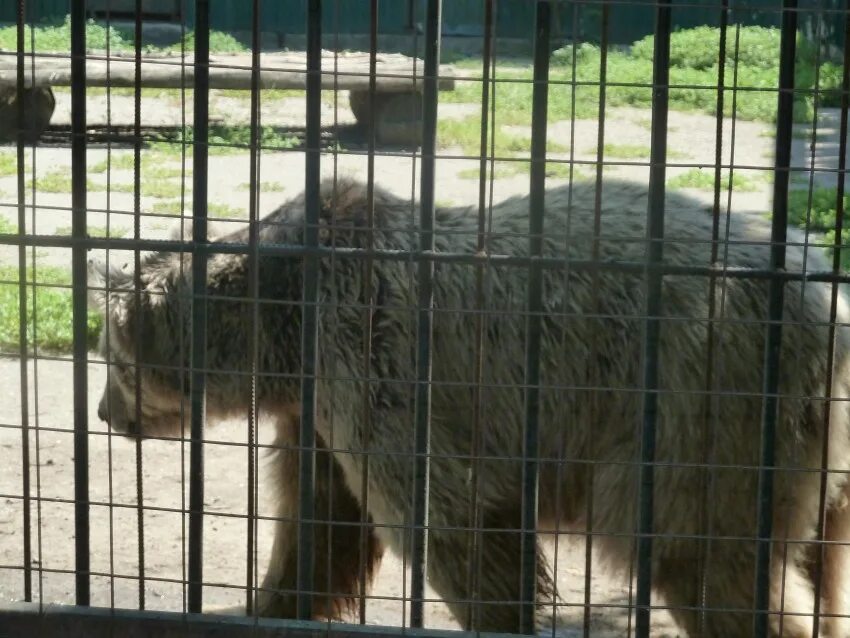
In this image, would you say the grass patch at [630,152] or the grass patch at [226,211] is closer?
the grass patch at [226,211]

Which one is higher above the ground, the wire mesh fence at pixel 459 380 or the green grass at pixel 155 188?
the green grass at pixel 155 188

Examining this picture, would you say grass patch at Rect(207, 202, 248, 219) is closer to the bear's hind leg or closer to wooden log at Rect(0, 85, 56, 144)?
wooden log at Rect(0, 85, 56, 144)

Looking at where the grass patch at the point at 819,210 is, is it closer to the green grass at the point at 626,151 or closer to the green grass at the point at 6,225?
the green grass at the point at 626,151

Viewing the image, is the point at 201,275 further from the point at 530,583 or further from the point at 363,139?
the point at 363,139

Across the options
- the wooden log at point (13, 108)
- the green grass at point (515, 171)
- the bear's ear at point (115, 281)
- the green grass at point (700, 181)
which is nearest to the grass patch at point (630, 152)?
the green grass at point (515, 171)

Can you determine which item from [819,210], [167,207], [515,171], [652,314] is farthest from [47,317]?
[819,210]

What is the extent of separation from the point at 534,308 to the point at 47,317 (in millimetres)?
5093

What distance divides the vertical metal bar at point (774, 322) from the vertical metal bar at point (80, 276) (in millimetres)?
1934

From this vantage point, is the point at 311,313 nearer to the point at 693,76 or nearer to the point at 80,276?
the point at 80,276

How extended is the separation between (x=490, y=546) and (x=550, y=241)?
1.09 meters

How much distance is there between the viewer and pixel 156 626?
12.6ft

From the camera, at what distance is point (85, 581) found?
13.1 feet

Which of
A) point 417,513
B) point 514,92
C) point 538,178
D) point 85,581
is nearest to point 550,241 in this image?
point 538,178

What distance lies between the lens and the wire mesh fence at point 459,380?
140 inches
